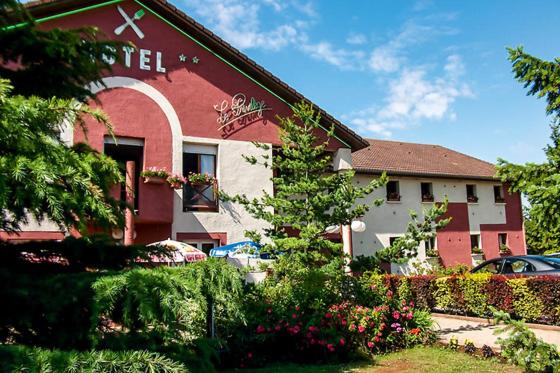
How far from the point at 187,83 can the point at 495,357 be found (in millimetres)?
12234

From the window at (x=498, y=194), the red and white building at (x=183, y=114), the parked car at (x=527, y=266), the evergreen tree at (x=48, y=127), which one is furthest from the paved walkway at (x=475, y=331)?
the window at (x=498, y=194)

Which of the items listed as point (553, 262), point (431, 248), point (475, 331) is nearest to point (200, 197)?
point (475, 331)

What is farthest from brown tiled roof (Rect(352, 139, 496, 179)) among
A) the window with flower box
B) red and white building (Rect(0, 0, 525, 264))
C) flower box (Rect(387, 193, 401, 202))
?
red and white building (Rect(0, 0, 525, 264))

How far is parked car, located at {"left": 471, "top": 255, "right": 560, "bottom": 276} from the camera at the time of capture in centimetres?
1182

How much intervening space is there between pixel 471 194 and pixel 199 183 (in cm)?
1687

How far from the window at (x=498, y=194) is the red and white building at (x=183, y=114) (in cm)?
1244

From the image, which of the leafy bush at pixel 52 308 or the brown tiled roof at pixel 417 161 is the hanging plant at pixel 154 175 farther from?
the leafy bush at pixel 52 308

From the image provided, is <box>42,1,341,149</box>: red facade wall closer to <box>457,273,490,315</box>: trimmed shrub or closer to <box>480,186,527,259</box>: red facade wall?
<box>457,273,490,315</box>: trimmed shrub

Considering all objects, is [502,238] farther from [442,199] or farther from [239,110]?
[239,110]

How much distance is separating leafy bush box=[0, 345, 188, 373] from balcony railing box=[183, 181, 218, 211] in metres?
11.8

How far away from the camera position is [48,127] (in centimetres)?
346

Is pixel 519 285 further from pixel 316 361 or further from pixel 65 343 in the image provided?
pixel 65 343

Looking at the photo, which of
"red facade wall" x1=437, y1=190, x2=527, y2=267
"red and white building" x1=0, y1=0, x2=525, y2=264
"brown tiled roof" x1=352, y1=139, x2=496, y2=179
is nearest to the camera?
"red and white building" x1=0, y1=0, x2=525, y2=264

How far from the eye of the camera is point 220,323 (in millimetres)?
7656
